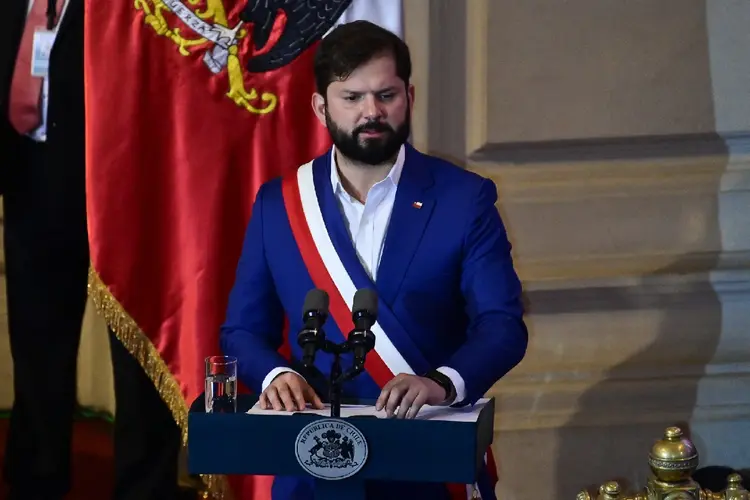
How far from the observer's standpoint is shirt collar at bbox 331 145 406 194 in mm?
1938

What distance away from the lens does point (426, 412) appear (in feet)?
5.45

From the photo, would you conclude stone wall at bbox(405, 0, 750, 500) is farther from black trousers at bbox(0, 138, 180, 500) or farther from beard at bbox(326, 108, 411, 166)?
beard at bbox(326, 108, 411, 166)

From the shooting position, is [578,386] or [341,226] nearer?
[341,226]

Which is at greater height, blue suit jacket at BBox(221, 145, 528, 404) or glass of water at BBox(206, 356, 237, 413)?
blue suit jacket at BBox(221, 145, 528, 404)

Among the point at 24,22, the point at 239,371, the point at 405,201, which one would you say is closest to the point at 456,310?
the point at 405,201

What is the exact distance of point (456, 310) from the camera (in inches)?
76.0

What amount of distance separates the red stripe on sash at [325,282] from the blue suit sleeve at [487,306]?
0.41 feet

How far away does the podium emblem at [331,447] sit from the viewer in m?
1.53

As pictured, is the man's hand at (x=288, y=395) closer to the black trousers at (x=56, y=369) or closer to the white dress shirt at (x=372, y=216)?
the white dress shirt at (x=372, y=216)

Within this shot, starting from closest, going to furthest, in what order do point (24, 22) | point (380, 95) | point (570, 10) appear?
point (380, 95)
point (24, 22)
point (570, 10)

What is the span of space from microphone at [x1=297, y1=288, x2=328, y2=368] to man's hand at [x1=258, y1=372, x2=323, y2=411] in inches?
4.2

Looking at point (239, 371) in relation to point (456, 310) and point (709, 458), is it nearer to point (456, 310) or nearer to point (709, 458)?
point (456, 310)

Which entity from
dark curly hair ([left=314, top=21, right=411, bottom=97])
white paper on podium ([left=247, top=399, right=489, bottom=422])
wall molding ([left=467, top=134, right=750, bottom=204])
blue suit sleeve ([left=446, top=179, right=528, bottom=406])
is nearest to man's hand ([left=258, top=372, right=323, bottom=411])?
white paper on podium ([left=247, top=399, right=489, bottom=422])

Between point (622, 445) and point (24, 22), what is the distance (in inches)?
76.5
